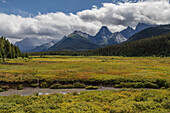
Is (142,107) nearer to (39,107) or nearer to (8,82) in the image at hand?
(39,107)

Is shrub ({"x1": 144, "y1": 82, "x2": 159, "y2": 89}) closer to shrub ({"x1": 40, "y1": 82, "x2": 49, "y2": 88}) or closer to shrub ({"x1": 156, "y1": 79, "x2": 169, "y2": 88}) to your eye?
shrub ({"x1": 156, "y1": 79, "x2": 169, "y2": 88})

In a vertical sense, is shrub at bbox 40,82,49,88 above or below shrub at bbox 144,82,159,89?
below

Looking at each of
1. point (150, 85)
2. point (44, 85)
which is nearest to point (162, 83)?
point (150, 85)

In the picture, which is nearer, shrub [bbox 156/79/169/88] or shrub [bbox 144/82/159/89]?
shrub [bbox 156/79/169/88]

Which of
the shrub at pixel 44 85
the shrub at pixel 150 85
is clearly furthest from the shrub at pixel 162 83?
the shrub at pixel 44 85

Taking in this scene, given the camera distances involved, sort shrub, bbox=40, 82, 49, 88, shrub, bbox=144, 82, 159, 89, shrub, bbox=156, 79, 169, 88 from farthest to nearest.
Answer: shrub, bbox=40, 82, 49, 88, shrub, bbox=144, 82, 159, 89, shrub, bbox=156, 79, 169, 88

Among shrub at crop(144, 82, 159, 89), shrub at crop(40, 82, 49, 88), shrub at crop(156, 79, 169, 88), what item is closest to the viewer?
shrub at crop(156, 79, 169, 88)

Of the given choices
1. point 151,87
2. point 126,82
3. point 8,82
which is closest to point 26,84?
point 8,82

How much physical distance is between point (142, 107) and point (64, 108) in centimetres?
1310

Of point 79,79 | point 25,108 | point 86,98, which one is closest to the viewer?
point 25,108

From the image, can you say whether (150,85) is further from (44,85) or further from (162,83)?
(44,85)

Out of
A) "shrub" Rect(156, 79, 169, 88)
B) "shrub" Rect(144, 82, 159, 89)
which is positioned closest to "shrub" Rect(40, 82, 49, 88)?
"shrub" Rect(144, 82, 159, 89)

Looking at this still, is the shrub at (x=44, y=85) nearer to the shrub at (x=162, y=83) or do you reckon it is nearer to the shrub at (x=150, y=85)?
the shrub at (x=150, y=85)

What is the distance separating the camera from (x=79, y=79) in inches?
1651
